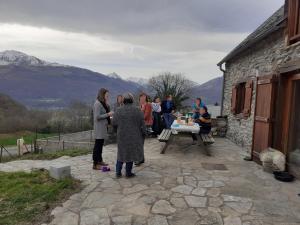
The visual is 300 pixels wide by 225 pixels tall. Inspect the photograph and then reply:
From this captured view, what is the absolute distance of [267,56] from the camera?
762 cm

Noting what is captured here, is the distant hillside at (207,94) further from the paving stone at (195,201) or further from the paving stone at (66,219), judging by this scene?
the paving stone at (66,219)

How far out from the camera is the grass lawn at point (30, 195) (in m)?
3.96

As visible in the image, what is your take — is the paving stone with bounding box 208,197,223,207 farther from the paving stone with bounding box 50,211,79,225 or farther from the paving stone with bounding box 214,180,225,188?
the paving stone with bounding box 50,211,79,225

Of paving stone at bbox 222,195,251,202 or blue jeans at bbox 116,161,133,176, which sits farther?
blue jeans at bbox 116,161,133,176

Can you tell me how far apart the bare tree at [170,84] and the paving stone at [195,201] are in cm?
2779

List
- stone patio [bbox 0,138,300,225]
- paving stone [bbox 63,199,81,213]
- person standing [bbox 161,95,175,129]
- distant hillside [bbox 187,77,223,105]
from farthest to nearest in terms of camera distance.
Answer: distant hillside [bbox 187,77,223,105] < person standing [bbox 161,95,175,129] < paving stone [bbox 63,199,81,213] < stone patio [bbox 0,138,300,225]

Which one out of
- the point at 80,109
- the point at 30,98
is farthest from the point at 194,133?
the point at 30,98

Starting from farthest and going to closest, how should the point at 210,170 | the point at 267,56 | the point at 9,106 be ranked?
the point at 9,106 < the point at 267,56 < the point at 210,170

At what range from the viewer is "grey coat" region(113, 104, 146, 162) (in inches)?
210

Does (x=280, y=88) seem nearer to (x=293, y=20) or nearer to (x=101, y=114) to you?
(x=293, y=20)

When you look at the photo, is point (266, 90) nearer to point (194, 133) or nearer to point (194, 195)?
point (194, 133)

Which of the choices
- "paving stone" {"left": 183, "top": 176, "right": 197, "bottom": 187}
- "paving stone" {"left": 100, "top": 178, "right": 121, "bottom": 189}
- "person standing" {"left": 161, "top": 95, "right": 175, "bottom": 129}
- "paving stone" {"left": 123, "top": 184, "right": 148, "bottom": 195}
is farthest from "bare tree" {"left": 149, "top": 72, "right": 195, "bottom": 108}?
"paving stone" {"left": 123, "top": 184, "right": 148, "bottom": 195}

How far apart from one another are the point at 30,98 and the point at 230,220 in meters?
A: 145

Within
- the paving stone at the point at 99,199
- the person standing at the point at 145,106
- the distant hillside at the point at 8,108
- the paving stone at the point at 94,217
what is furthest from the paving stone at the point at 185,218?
the distant hillside at the point at 8,108
